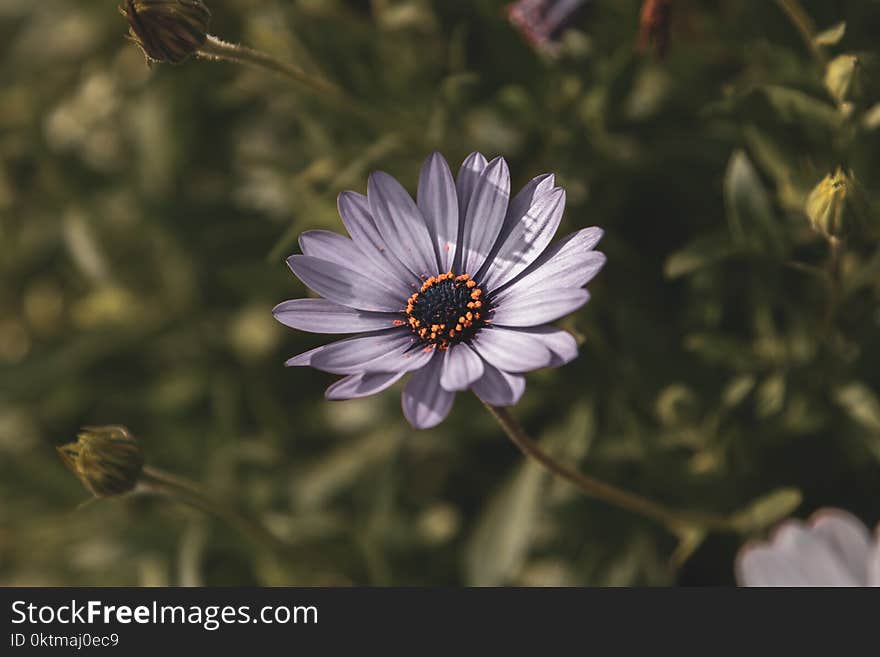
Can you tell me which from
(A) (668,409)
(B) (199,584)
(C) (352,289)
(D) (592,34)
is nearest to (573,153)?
(D) (592,34)

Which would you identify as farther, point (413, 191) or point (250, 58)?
point (413, 191)

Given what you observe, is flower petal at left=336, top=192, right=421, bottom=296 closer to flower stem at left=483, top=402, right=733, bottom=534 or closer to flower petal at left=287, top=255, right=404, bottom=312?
flower petal at left=287, top=255, right=404, bottom=312

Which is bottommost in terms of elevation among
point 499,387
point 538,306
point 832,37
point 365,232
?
point 499,387

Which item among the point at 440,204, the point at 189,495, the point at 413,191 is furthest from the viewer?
the point at 413,191

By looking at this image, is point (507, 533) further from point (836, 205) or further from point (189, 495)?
point (836, 205)

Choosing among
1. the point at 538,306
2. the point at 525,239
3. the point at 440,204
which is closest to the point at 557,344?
the point at 538,306

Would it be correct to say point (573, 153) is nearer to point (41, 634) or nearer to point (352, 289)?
point (352, 289)
